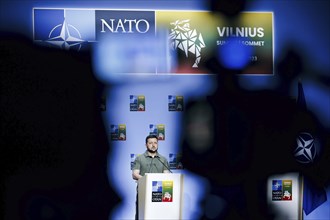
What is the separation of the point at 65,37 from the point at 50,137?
3.57 ft

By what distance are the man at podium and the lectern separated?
4.10 feet

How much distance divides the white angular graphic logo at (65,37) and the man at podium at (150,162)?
1284 millimetres

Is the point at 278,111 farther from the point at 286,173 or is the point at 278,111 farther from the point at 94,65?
the point at 94,65

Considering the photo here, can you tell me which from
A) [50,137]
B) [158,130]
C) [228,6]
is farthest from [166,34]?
[50,137]

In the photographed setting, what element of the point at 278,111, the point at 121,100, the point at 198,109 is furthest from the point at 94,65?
the point at 278,111

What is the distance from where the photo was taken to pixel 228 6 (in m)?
7.19

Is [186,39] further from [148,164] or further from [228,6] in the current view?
[148,164]

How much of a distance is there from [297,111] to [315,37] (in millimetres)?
892

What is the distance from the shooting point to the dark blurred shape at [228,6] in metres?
7.16

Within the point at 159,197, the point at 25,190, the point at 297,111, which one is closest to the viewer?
the point at 159,197

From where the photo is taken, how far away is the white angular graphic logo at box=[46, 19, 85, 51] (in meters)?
6.86

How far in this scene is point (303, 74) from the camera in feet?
23.9

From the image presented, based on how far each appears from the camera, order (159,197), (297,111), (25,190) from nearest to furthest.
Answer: (159,197), (25,190), (297,111)

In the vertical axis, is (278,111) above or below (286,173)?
above
